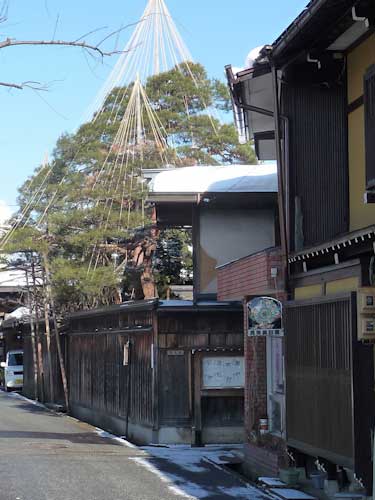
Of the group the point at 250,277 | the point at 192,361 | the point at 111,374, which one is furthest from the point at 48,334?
the point at 250,277

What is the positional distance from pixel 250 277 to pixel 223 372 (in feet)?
18.9

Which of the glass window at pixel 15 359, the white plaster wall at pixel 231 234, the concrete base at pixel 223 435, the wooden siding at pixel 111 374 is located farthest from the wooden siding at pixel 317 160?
the glass window at pixel 15 359

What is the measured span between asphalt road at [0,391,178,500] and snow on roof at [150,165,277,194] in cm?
591

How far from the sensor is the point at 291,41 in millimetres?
11805

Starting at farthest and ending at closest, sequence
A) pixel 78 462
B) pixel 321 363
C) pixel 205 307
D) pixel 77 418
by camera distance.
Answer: pixel 77 418 → pixel 205 307 → pixel 78 462 → pixel 321 363

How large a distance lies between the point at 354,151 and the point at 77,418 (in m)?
18.6

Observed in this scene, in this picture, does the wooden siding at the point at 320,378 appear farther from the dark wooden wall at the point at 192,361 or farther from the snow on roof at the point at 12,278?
the snow on roof at the point at 12,278

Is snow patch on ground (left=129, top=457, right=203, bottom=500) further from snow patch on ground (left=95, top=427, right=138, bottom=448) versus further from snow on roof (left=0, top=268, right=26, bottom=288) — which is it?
snow on roof (left=0, top=268, right=26, bottom=288)

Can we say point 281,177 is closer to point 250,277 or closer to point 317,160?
point 317,160

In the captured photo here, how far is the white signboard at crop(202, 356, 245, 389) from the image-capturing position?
758 inches

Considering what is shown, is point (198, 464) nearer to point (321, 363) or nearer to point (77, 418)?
point (321, 363)

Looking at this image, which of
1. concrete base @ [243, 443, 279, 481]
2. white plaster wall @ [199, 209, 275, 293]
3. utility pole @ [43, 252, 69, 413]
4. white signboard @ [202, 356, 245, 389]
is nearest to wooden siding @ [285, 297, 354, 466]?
concrete base @ [243, 443, 279, 481]

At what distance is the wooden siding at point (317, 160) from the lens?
12.4 metres

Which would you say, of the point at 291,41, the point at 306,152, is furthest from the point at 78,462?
the point at 291,41
